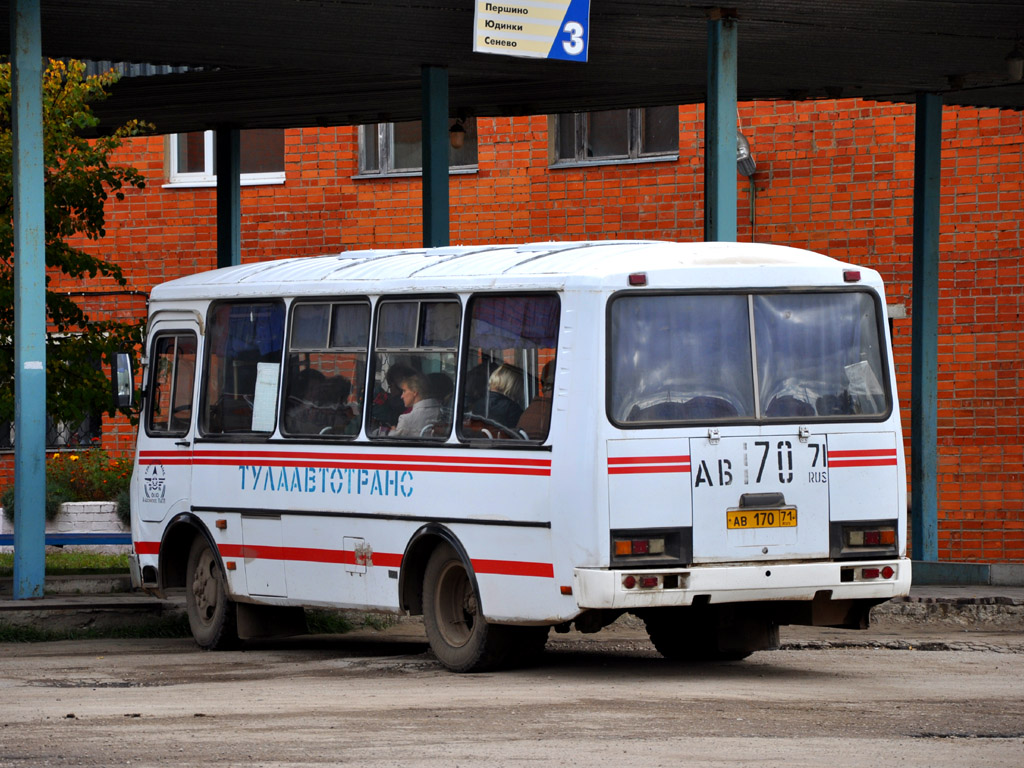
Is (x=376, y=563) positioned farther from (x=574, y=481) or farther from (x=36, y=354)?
(x=36, y=354)

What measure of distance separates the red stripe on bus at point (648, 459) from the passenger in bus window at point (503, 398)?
77cm

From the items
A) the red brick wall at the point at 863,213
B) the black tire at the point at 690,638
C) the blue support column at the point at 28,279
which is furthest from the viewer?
the red brick wall at the point at 863,213

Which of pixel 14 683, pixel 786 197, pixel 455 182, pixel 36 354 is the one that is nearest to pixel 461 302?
pixel 14 683

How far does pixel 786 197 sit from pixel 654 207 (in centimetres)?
174

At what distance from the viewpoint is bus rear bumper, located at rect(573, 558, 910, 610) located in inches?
421

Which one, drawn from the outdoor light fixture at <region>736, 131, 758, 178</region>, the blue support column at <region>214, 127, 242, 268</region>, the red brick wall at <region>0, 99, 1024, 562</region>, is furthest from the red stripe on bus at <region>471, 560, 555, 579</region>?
the outdoor light fixture at <region>736, 131, 758, 178</region>

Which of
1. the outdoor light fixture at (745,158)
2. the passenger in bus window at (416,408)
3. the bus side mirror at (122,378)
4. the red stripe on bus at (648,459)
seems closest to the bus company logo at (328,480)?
the passenger in bus window at (416,408)

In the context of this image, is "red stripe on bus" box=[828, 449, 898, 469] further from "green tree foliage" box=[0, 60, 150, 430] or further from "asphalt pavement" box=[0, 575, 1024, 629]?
"green tree foliage" box=[0, 60, 150, 430]

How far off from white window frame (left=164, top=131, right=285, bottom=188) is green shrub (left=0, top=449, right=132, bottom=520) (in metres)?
3.78

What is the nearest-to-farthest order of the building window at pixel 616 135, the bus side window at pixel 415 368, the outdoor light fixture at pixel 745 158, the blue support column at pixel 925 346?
the bus side window at pixel 415 368, the blue support column at pixel 925 346, the outdoor light fixture at pixel 745 158, the building window at pixel 616 135

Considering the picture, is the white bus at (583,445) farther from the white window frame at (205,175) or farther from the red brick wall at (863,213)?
the white window frame at (205,175)

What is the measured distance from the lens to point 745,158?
2139 cm

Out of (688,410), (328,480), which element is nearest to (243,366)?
(328,480)

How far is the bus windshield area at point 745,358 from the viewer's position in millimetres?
11047
